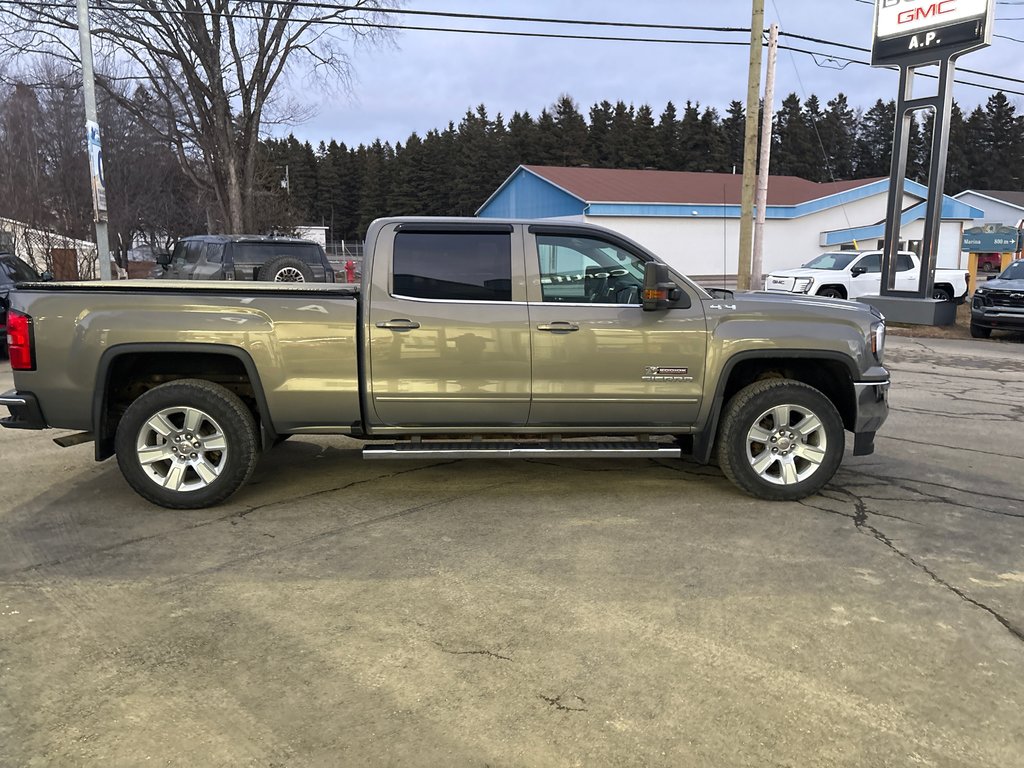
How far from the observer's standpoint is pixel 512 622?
3.58m

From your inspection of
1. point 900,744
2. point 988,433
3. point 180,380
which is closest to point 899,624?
point 900,744

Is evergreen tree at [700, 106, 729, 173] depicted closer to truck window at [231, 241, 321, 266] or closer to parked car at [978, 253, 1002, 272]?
parked car at [978, 253, 1002, 272]

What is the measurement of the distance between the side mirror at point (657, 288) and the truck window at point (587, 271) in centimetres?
21

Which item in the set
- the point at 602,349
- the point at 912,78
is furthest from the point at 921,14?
the point at 602,349

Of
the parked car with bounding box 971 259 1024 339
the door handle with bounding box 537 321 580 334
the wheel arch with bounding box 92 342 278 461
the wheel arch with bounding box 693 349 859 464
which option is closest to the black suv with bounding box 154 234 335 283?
the wheel arch with bounding box 92 342 278 461

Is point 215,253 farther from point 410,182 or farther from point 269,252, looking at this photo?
point 410,182

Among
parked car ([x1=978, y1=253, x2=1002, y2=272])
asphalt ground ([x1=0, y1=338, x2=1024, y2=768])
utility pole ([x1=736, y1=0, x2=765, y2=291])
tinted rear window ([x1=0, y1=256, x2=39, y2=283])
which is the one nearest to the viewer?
asphalt ground ([x1=0, y1=338, x2=1024, y2=768])

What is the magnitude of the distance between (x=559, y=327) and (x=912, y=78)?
17.3 meters

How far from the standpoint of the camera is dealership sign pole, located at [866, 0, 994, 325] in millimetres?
16500

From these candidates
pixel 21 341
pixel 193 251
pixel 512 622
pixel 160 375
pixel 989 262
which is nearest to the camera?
pixel 512 622

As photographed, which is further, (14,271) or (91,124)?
(91,124)

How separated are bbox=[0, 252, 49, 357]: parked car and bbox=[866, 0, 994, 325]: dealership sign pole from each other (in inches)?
682

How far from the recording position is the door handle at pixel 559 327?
500 centimetres

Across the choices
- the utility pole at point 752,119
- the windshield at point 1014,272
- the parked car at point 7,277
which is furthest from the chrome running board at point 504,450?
the windshield at point 1014,272
